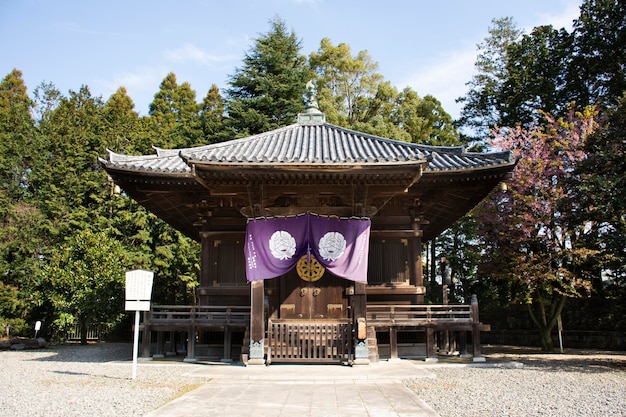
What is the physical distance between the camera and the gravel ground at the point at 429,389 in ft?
24.5

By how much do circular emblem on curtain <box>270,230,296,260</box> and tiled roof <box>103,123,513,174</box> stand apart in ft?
6.17

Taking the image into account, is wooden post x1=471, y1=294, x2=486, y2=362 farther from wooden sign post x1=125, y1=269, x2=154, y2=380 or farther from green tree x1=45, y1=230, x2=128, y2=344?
green tree x1=45, y1=230, x2=128, y2=344

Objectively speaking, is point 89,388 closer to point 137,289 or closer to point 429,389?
point 137,289

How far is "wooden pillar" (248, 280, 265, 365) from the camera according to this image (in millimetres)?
11688

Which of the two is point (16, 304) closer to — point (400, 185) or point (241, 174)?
point (241, 174)

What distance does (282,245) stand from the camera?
Result: 12.1 metres

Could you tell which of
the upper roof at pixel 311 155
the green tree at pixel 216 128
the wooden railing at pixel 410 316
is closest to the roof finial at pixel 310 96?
the upper roof at pixel 311 155

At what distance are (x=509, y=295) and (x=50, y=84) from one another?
3620cm

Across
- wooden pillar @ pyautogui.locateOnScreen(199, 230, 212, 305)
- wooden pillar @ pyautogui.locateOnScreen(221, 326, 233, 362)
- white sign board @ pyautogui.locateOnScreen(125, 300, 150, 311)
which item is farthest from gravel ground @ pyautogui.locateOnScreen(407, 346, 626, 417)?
wooden pillar @ pyautogui.locateOnScreen(199, 230, 212, 305)

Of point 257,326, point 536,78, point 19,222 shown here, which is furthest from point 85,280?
point 536,78

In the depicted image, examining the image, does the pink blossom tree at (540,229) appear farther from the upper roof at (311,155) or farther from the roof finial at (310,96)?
the roof finial at (310,96)

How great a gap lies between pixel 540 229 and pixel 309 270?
11.0m

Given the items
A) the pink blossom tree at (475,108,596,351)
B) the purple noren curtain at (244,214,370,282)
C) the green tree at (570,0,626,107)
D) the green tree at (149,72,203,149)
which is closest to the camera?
the purple noren curtain at (244,214,370,282)

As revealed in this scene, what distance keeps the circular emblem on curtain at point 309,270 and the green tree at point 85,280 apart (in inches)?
509
